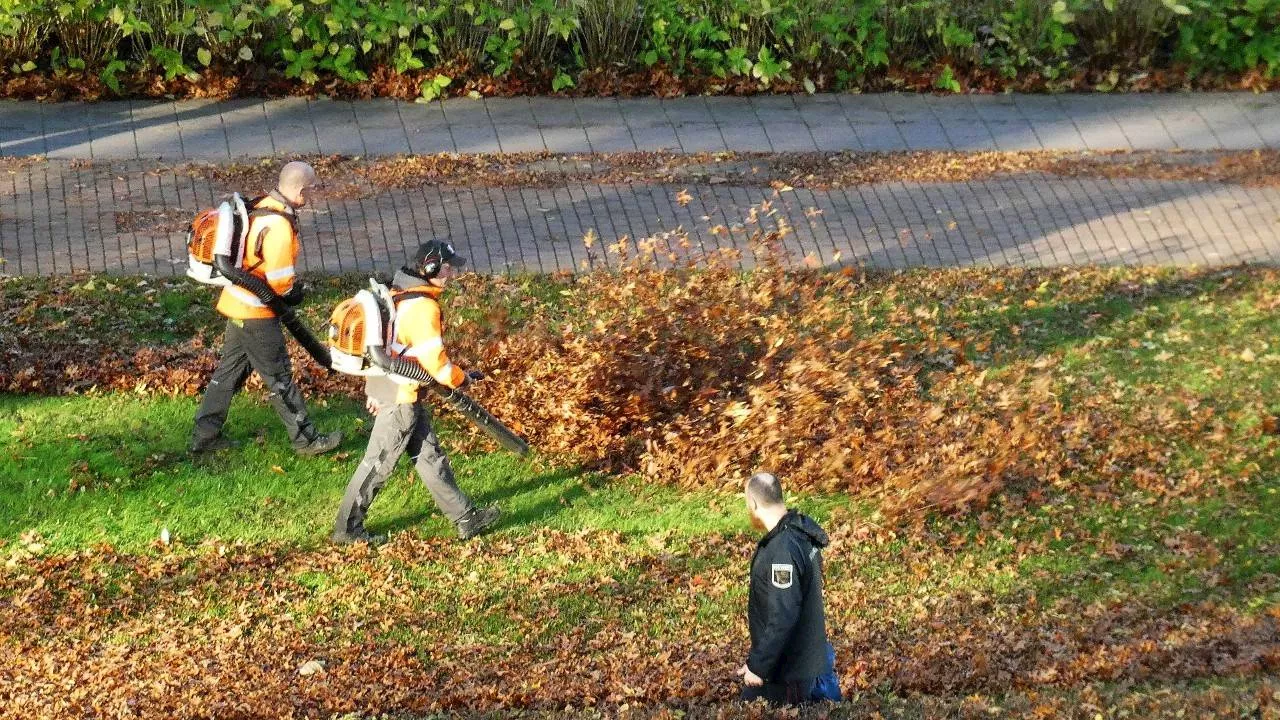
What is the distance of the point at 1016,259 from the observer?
12992 mm

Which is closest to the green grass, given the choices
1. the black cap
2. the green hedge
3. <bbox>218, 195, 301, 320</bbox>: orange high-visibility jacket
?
<bbox>218, 195, 301, 320</bbox>: orange high-visibility jacket

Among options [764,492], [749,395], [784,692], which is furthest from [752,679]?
[749,395]

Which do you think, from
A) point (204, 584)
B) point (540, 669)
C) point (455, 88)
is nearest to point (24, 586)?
point (204, 584)

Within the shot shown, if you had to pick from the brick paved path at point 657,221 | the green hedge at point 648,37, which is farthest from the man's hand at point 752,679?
the green hedge at point 648,37

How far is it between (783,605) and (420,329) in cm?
297

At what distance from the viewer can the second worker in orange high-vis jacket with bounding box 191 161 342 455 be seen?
9000 mm

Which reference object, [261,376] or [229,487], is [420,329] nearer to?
[261,376]

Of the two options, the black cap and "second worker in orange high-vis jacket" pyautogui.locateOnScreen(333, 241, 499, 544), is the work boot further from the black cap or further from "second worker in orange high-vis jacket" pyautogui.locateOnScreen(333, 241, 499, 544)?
the black cap

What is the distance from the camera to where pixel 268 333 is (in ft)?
30.5

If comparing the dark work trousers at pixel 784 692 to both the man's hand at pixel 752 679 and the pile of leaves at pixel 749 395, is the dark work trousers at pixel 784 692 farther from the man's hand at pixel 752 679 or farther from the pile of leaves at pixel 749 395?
the pile of leaves at pixel 749 395

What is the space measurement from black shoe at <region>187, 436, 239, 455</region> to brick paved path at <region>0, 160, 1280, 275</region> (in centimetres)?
243

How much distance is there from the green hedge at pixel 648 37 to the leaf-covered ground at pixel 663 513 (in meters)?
4.26

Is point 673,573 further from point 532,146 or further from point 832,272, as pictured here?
point 532,146

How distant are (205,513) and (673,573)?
277cm
